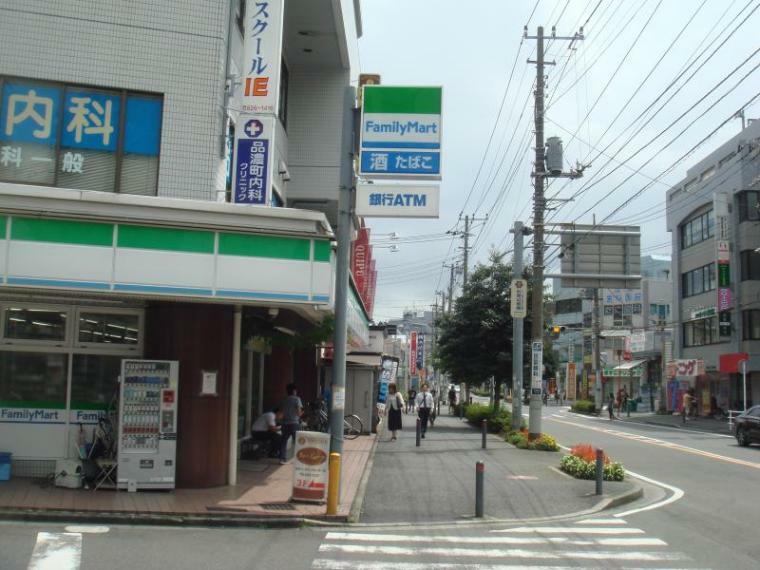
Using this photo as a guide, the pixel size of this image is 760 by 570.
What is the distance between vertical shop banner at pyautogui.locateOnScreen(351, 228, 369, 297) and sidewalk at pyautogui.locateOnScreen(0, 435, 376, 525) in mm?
12059

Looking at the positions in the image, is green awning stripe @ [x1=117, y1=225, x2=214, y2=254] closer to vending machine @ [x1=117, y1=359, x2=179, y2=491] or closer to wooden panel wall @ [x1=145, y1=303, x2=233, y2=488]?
wooden panel wall @ [x1=145, y1=303, x2=233, y2=488]

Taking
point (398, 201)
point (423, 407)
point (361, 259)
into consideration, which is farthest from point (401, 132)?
point (423, 407)

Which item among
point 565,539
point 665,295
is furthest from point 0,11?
point 665,295

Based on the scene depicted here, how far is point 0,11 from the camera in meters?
12.4

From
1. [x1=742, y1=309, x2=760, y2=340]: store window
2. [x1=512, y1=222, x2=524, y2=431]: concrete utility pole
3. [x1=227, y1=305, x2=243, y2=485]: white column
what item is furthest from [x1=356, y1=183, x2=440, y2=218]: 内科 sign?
[x1=742, y1=309, x2=760, y2=340]: store window

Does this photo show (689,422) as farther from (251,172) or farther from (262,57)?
(262,57)

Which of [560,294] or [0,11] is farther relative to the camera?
[560,294]

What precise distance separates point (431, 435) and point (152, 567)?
63.3ft

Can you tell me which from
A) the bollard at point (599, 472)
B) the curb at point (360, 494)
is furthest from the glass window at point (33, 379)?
the bollard at point (599, 472)

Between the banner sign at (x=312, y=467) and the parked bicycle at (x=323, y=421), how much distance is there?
857 cm

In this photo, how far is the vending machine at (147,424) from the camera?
1170 centimetres

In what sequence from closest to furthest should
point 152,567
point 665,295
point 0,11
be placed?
point 152,567 < point 0,11 < point 665,295

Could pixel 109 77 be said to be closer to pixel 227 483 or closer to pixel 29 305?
pixel 29 305

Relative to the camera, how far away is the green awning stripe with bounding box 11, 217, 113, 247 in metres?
10.6
